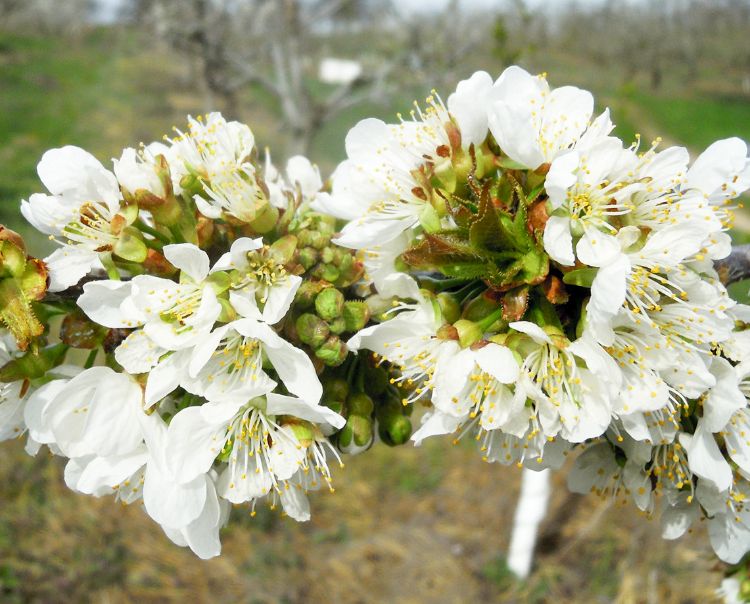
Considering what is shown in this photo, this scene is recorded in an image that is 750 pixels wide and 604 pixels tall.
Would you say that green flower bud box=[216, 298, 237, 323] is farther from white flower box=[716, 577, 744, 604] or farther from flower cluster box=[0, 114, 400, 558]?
white flower box=[716, 577, 744, 604]

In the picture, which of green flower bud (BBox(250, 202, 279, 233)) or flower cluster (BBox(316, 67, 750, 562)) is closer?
flower cluster (BBox(316, 67, 750, 562))

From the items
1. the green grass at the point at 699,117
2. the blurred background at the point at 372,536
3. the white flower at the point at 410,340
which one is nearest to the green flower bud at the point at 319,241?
the white flower at the point at 410,340

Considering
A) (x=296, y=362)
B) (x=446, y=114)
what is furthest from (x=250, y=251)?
(x=446, y=114)

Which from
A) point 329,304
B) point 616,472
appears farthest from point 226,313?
point 616,472

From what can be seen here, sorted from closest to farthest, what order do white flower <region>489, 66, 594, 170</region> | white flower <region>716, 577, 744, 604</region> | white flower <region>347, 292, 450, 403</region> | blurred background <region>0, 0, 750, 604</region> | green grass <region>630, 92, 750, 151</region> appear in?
white flower <region>489, 66, 594, 170</region> → white flower <region>347, 292, 450, 403</region> → white flower <region>716, 577, 744, 604</region> → blurred background <region>0, 0, 750, 604</region> → green grass <region>630, 92, 750, 151</region>

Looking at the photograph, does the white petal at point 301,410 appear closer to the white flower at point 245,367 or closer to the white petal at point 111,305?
the white flower at point 245,367

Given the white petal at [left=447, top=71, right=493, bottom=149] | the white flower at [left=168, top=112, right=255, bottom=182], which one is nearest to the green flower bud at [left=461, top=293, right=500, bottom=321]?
the white petal at [left=447, top=71, right=493, bottom=149]

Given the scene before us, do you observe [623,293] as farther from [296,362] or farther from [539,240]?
[296,362]
